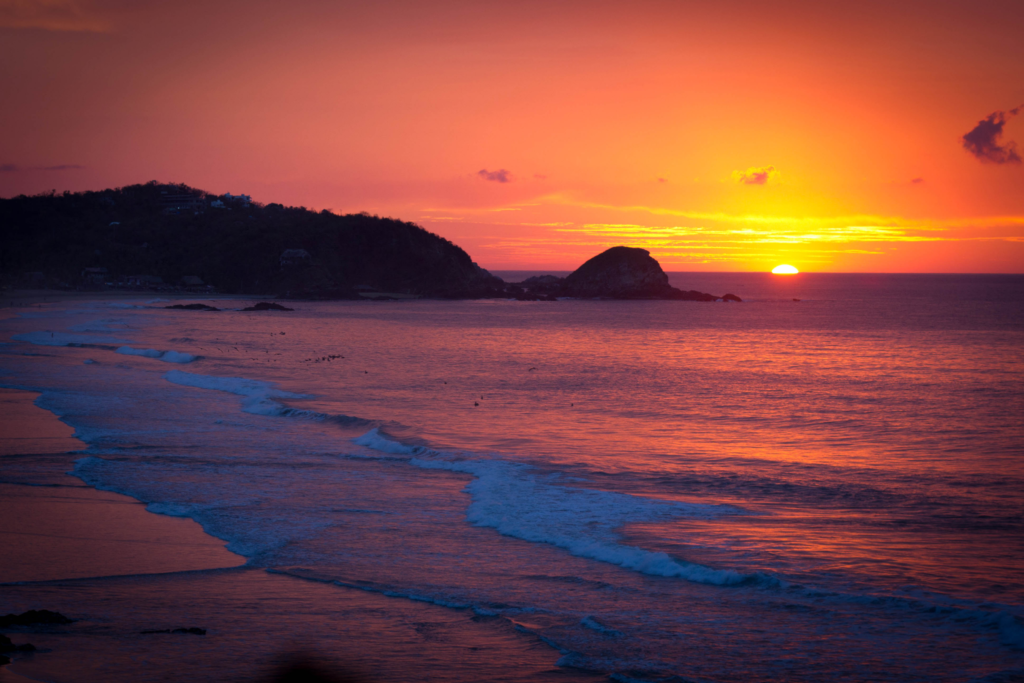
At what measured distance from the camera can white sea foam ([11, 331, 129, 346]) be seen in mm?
36844

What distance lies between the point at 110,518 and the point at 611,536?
7085 mm

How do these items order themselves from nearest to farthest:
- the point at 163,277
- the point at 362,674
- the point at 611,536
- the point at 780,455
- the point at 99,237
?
the point at 362,674, the point at 611,536, the point at 780,455, the point at 163,277, the point at 99,237

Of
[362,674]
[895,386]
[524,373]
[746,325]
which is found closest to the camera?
[362,674]

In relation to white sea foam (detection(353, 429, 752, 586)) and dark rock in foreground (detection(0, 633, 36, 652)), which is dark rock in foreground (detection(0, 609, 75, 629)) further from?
white sea foam (detection(353, 429, 752, 586))

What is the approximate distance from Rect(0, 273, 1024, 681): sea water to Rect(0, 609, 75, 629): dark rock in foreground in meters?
2.28

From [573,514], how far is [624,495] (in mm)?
1332

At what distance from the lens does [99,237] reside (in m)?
146

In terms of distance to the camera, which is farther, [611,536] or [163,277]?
[163,277]

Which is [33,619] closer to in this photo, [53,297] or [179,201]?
[53,297]

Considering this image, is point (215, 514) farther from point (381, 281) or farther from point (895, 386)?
point (381, 281)

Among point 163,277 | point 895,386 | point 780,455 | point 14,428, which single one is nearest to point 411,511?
point 780,455

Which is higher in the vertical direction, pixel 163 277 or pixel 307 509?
pixel 163 277

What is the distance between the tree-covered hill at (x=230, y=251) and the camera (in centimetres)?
13175

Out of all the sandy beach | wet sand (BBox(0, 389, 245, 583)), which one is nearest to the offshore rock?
wet sand (BBox(0, 389, 245, 583))
